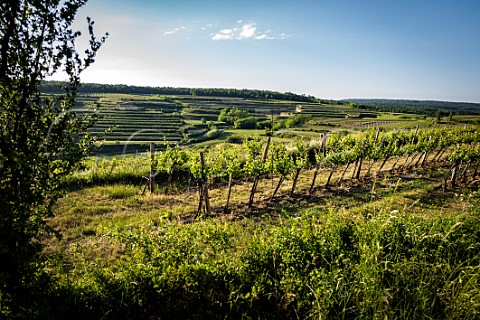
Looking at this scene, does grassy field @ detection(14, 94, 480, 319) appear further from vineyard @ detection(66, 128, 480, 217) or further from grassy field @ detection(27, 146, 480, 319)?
vineyard @ detection(66, 128, 480, 217)

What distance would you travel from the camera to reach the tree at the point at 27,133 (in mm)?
2844

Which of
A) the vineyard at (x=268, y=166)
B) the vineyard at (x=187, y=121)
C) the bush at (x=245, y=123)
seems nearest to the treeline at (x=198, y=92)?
the vineyard at (x=187, y=121)

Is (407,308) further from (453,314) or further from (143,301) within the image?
(143,301)

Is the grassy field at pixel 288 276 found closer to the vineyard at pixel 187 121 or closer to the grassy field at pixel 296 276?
the grassy field at pixel 296 276

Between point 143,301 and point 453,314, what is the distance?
3.39 meters

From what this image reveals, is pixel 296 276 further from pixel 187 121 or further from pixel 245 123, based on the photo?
pixel 187 121

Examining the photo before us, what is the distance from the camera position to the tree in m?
2.84

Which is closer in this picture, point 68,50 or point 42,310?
point 42,310

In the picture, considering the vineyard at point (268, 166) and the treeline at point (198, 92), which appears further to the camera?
the treeline at point (198, 92)

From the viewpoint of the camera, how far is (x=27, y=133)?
298 cm

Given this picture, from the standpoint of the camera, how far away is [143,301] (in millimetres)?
3416

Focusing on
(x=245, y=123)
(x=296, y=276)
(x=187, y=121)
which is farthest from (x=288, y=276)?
(x=187, y=121)

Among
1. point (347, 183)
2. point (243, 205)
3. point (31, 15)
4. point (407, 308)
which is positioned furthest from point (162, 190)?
point (407, 308)

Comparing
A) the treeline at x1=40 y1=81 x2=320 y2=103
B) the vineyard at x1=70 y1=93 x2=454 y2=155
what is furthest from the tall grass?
the treeline at x1=40 y1=81 x2=320 y2=103
